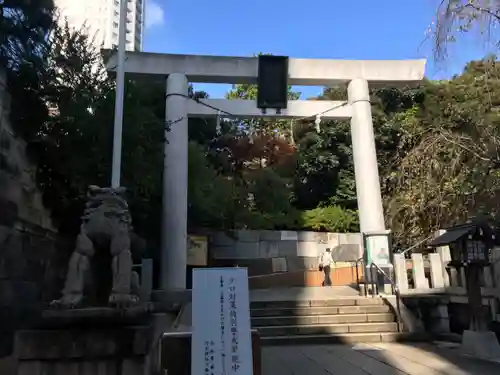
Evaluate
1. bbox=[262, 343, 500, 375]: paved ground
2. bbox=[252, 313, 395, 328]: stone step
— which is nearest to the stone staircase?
bbox=[252, 313, 395, 328]: stone step

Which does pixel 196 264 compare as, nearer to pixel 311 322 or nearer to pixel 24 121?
pixel 311 322

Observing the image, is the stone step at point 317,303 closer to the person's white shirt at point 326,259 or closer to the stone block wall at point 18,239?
the stone block wall at point 18,239

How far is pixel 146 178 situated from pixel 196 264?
18.6ft

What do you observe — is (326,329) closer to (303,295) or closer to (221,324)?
(303,295)

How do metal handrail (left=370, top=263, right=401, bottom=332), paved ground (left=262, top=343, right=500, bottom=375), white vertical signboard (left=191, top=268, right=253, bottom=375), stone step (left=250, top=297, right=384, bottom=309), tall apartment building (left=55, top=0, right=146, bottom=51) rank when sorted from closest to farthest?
white vertical signboard (left=191, top=268, right=253, bottom=375) → paved ground (left=262, top=343, right=500, bottom=375) → metal handrail (left=370, top=263, right=401, bottom=332) → stone step (left=250, top=297, right=384, bottom=309) → tall apartment building (left=55, top=0, right=146, bottom=51)

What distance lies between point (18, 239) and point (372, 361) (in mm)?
5741

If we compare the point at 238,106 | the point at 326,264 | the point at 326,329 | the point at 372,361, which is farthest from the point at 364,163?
the point at 372,361

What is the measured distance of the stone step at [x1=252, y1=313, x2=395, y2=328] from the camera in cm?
880

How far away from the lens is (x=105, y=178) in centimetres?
889

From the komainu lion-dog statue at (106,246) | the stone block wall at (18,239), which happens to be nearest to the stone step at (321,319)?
the komainu lion-dog statue at (106,246)

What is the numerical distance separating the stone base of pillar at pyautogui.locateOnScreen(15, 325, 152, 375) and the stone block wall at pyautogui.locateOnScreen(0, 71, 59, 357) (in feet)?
7.14

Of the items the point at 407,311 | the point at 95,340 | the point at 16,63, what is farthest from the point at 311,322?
the point at 16,63

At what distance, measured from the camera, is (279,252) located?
55.6 feet

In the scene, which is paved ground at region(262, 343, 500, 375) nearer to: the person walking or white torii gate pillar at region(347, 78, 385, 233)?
white torii gate pillar at region(347, 78, 385, 233)
